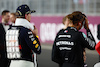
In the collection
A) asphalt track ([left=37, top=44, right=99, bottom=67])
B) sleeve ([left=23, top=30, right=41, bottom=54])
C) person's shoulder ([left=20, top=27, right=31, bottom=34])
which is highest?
person's shoulder ([left=20, top=27, right=31, bottom=34])

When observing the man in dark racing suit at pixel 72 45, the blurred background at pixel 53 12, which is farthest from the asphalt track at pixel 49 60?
the man in dark racing suit at pixel 72 45

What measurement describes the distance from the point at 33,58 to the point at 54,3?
48.1 ft

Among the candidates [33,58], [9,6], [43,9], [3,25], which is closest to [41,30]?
[43,9]

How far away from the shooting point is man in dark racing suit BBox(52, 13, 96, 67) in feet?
14.0

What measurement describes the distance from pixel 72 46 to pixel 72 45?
15 mm

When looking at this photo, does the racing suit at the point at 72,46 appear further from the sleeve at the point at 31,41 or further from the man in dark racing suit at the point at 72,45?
the sleeve at the point at 31,41

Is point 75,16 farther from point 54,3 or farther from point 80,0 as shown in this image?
point 54,3

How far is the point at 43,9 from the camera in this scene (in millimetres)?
19438

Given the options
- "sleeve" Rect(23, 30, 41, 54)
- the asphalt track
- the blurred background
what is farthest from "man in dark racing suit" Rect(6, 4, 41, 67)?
the blurred background

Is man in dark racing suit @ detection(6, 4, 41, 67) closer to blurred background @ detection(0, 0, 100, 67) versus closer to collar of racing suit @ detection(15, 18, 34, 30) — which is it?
collar of racing suit @ detection(15, 18, 34, 30)

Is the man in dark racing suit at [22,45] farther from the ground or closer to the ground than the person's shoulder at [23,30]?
closer to the ground

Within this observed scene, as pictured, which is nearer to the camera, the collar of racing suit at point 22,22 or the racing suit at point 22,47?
the racing suit at point 22,47

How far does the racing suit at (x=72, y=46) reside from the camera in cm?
427

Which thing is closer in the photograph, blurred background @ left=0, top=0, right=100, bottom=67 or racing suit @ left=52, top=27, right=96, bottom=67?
racing suit @ left=52, top=27, right=96, bottom=67
